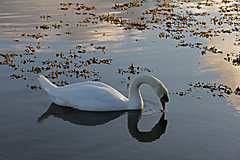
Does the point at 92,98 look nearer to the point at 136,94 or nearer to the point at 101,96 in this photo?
the point at 101,96

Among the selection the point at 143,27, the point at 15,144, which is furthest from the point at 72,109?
the point at 143,27

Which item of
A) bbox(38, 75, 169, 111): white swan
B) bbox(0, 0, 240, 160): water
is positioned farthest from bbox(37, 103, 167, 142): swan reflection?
bbox(38, 75, 169, 111): white swan

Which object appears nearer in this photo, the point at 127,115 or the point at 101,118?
the point at 101,118

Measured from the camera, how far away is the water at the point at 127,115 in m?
8.08

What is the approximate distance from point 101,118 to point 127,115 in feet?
2.46

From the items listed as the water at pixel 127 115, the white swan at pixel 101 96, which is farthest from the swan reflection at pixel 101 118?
the white swan at pixel 101 96

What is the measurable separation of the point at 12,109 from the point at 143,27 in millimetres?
13583

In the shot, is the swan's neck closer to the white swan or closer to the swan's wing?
the white swan

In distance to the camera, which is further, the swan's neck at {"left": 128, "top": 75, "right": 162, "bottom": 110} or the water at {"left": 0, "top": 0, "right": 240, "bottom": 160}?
the swan's neck at {"left": 128, "top": 75, "right": 162, "bottom": 110}

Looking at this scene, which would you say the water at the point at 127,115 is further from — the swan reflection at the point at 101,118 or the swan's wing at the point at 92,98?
the swan's wing at the point at 92,98

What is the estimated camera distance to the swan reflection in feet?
30.0

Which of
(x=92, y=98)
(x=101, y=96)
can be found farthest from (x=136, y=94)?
(x=92, y=98)

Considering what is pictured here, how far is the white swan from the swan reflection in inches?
6.0

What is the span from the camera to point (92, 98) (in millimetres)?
10047
